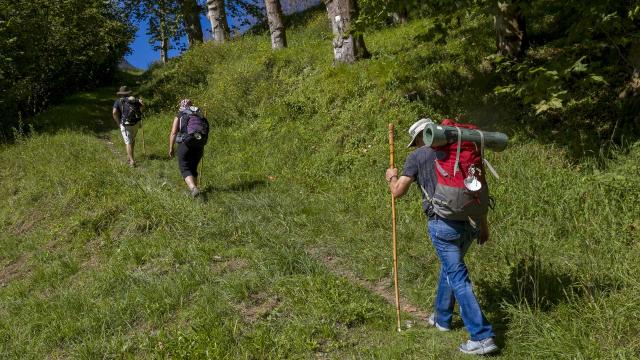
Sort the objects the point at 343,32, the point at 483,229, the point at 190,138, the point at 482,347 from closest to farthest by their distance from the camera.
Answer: the point at 482,347, the point at 483,229, the point at 190,138, the point at 343,32

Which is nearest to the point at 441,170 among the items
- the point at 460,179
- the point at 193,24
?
the point at 460,179

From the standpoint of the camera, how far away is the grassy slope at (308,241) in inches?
180

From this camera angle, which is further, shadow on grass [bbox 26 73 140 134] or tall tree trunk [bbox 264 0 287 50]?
shadow on grass [bbox 26 73 140 134]

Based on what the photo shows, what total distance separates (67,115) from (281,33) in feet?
28.1

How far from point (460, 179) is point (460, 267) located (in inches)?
30.2

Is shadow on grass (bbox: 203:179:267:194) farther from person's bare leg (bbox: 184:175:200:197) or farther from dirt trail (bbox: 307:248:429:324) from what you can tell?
dirt trail (bbox: 307:248:429:324)

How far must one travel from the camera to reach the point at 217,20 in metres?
20.8

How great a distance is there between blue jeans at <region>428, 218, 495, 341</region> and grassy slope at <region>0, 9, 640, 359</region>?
12.8 inches

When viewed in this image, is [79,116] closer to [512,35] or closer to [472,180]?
[512,35]

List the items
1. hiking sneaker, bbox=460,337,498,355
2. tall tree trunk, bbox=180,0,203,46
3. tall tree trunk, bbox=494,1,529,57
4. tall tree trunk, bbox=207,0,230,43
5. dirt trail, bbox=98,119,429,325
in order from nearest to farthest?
1. hiking sneaker, bbox=460,337,498,355
2. dirt trail, bbox=98,119,429,325
3. tall tree trunk, bbox=494,1,529,57
4. tall tree trunk, bbox=207,0,230,43
5. tall tree trunk, bbox=180,0,203,46

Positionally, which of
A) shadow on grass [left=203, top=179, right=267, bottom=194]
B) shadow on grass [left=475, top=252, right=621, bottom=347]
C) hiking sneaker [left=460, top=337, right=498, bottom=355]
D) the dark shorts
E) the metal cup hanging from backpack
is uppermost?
the dark shorts

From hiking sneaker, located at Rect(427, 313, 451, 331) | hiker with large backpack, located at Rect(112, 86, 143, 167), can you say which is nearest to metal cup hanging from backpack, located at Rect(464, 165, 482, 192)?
hiking sneaker, located at Rect(427, 313, 451, 331)

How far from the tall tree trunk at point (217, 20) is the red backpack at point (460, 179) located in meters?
18.0

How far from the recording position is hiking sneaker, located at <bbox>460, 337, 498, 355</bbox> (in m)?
4.07
